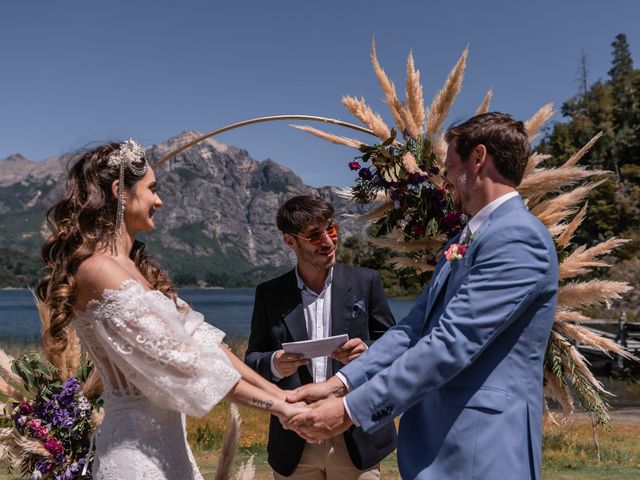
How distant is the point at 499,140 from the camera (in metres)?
3.03

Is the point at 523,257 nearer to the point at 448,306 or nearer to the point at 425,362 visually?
the point at 448,306

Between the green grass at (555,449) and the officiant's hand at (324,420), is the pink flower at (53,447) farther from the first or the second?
the green grass at (555,449)

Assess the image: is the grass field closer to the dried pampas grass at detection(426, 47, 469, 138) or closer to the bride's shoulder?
the dried pampas grass at detection(426, 47, 469, 138)

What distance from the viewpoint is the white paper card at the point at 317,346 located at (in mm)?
3982

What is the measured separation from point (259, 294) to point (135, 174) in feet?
4.93

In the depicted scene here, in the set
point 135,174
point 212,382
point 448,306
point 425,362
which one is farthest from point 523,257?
point 135,174

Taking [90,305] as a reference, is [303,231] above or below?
above

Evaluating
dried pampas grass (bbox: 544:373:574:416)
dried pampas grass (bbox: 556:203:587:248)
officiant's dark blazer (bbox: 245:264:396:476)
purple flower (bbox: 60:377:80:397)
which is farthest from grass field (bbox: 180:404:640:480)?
officiant's dark blazer (bbox: 245:264:396:476)

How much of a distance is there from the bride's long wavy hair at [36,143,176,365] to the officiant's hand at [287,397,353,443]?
0.96 m

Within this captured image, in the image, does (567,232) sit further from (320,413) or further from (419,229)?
(320,413)

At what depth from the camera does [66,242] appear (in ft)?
10.7

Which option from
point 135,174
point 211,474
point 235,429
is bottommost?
point 211,474

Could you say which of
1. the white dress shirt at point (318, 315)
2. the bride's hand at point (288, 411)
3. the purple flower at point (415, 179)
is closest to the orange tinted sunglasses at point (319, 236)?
the white dress shirt at point (318, 315)

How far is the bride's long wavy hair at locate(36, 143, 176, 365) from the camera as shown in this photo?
10.3 ft
